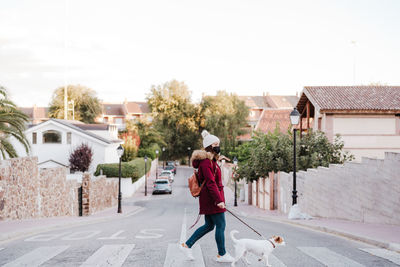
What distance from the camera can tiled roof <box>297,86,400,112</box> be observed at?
29719mm

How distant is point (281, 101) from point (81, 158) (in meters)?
69.7

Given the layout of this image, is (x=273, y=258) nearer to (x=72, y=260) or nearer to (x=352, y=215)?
(x=72, y=260)

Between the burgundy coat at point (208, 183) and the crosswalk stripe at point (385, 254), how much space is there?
3.07 m

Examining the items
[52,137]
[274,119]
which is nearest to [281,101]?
[274,119]

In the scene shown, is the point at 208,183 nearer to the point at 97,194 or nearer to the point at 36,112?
the point at 97,194

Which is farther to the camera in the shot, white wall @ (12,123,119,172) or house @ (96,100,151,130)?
house @ (96,100,151,130)

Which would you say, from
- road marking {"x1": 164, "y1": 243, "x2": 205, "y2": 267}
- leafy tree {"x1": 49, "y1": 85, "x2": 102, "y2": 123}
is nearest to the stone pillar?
road marking {"x1": 164, "y1": 243, "x2": 205, "y2": 267}

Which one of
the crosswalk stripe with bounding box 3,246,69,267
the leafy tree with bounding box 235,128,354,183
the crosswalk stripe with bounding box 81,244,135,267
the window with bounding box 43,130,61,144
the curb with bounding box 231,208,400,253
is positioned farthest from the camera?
the window with bounding box 43,130,61,144

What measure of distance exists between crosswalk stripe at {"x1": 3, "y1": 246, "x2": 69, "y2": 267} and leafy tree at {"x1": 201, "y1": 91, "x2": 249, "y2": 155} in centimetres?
6054

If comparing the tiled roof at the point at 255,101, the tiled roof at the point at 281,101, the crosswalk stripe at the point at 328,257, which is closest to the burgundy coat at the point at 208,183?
the crosswalk stripe at the point at 328,257

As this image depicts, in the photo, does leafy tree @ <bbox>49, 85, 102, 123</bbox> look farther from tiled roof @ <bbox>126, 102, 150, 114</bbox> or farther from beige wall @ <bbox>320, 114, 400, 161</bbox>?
beige wall @ <bbox>320, 114, 400, 161</bbox>

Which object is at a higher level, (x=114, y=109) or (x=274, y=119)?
(x=114, y=109)

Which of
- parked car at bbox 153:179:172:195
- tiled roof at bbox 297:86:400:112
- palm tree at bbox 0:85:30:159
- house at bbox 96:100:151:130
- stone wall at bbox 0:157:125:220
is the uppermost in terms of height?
house at bbox 96:100:151:130

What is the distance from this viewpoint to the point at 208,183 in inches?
269
